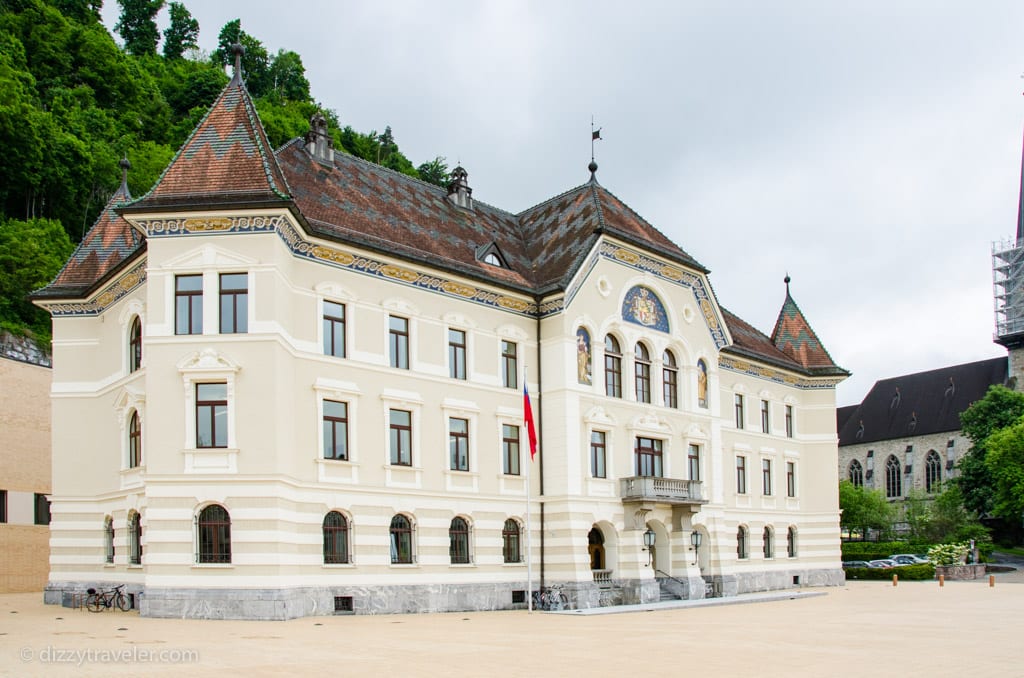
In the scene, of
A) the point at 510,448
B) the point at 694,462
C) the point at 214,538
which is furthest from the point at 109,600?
the point at 694,462

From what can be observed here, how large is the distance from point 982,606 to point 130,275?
94.2 ft

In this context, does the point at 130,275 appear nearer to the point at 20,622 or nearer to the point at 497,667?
the point at 20,622

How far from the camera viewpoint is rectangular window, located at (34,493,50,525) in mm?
41344

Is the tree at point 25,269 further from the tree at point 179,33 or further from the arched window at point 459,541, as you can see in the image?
the tree at point 179,33

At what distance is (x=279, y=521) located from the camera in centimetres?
2627

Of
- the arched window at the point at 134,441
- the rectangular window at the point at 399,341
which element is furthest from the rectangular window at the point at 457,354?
the arched window at the point at 134,441

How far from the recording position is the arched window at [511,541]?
3384 cm

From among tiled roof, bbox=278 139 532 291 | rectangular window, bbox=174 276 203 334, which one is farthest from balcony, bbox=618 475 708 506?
rectangular window, bbox=174 276 203 334

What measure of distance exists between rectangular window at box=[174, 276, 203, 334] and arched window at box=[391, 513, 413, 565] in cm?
823

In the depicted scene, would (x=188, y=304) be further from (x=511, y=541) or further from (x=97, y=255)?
(x=511, y=541)

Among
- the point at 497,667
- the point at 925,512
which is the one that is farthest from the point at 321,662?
the point at 925,512

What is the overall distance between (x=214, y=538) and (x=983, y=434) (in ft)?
237

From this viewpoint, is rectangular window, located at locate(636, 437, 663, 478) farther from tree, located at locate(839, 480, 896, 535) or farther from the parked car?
tree, located at locate(839, 480, 896, 535)

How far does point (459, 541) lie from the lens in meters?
32.4
